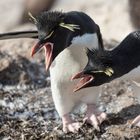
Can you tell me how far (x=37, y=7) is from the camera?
21.3ft

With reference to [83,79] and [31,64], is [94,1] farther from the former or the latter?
[83,79]

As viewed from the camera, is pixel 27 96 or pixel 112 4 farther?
pixel 112 4

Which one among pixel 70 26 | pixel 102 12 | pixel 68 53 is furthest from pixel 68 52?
pixel 102 12

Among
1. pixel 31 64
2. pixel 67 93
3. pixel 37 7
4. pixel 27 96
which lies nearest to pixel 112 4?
pixel 37 7

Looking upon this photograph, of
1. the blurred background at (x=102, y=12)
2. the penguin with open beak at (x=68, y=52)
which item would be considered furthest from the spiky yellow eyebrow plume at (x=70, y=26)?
the blurred background at (x=102, y=12)

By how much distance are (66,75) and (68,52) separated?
9 centimetres

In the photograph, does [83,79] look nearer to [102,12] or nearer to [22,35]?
[22,35]

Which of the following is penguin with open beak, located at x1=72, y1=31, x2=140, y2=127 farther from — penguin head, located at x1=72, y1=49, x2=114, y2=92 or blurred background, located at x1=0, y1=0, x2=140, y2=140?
blurred background, located at x1=0, y1=0, x2=140, y2=140

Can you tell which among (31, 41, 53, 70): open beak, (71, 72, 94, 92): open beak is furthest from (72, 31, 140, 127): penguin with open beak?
(31, 41, 53, 70): open beak

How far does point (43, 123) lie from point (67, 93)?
211mm

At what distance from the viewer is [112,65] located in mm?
1960

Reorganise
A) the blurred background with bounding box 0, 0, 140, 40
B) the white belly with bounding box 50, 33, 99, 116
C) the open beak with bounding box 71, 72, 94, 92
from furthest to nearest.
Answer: the blurred background with bounding box 0, 0, 140, 40, the white belly with bounding box 50, 33, 99, 116, the open beak with bounding box 71, 72, 94, 92

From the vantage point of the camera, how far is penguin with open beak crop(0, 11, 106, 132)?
1975 mm

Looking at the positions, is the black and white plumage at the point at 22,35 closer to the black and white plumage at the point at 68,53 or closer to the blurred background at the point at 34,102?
the black and white plumage at the point at 68,53
